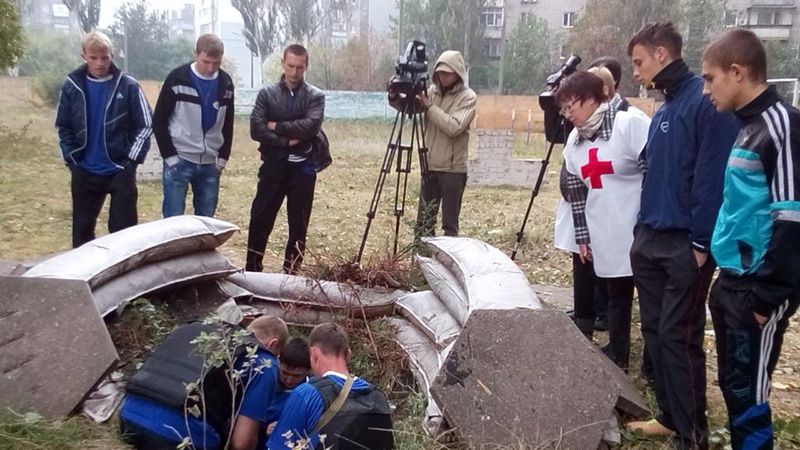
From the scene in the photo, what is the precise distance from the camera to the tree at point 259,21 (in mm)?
33688

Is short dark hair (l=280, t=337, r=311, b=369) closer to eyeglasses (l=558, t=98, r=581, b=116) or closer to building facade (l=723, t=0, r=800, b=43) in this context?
eyeglasses (l=558, t=98, r=581, b=116)

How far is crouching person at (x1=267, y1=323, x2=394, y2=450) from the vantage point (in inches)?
101

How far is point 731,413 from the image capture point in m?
2.68

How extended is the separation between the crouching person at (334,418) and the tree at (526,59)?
30.7 meters

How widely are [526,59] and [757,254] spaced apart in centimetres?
3111

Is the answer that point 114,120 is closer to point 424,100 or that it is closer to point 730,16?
point 424,100

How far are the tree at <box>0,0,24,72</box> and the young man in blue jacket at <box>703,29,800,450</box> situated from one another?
1248 cm

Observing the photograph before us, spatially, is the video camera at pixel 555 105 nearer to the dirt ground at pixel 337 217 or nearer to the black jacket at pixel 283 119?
the dirt ground at pixel 337 217

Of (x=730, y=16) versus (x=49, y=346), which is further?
(x=730, y=16)

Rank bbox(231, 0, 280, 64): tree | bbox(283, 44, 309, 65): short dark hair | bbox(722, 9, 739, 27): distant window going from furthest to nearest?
bbox(231, 0, 280, 64): tree, bbox(722, 9, 739, 27): distant window, bbox(283, 44, 309, 65): short dark hair

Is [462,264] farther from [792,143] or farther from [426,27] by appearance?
[426,27]

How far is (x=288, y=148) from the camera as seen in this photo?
5.22 meters

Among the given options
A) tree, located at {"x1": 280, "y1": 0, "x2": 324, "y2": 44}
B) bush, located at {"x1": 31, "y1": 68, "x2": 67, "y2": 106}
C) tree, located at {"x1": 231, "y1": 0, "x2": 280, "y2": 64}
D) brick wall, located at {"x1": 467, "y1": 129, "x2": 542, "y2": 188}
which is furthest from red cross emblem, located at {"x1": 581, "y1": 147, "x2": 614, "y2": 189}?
tree, located at {"x1": 231, "y1": 0, "x2": 280, "y2": 64}

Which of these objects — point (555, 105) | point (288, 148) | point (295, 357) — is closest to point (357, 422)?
point (295, 357)
